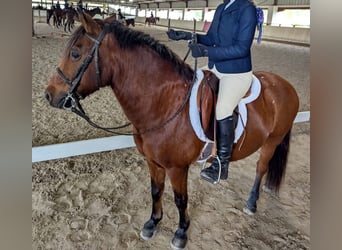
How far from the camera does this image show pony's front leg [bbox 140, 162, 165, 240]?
36.4 inches

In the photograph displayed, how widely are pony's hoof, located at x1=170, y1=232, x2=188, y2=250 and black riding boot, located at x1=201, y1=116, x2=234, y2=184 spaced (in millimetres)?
212

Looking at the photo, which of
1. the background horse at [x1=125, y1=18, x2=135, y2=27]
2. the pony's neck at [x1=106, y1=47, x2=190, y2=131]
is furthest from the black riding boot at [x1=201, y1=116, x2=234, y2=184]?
the background horse at [x1=125, y1=18, x2=135, y2=27]

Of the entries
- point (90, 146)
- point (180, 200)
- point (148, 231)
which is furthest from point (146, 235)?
point (90, 146)

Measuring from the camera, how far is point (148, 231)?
93 centimetres

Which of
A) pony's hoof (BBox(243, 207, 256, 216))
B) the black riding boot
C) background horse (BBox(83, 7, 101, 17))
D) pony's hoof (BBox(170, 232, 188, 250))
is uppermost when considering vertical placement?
background horse (BBox(83, 7, 101, 17))

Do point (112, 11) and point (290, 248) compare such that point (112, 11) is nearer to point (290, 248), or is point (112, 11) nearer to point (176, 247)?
point (176, 247)

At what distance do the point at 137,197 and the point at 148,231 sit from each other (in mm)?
146

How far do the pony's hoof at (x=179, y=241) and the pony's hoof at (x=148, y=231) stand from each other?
0.07 metres

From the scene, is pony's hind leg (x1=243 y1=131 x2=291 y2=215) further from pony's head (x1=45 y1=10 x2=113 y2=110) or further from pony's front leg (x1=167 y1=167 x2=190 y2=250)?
pony's head (x1=45 y1=10 x2=113 y2=110)

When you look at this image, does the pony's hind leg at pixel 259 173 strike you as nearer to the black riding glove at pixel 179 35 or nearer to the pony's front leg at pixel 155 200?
the pony's front leg at pixel 155 200

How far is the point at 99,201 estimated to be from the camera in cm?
101
